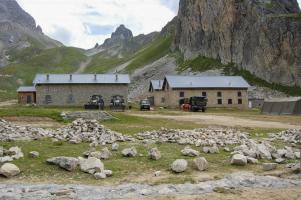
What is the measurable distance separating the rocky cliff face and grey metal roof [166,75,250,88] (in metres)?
30.4

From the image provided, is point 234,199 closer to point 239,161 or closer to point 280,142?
point 239,161

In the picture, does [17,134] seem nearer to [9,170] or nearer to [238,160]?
[9,170]

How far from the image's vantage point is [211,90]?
334 ft

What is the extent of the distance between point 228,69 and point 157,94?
1668 inches

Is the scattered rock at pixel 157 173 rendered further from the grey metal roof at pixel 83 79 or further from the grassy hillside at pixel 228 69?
the grassy hillside at pixel 228 69

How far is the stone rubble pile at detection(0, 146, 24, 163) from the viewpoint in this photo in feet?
63.6

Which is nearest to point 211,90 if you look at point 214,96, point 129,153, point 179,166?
point 214,96

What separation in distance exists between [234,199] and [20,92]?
102718 mm

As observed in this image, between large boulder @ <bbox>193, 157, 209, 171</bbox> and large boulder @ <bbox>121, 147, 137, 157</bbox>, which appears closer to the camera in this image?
large boulder @ <bbox>193, 157, 209, 171</bbox>

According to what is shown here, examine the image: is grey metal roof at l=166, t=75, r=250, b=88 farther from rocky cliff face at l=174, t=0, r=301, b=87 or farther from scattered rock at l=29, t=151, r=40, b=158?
scattered rock at l=29, t=151, r=40, b=158

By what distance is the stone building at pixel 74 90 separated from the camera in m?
91.7

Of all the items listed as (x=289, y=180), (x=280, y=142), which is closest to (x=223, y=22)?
(x=280, y=142)

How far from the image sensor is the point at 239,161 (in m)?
20.0

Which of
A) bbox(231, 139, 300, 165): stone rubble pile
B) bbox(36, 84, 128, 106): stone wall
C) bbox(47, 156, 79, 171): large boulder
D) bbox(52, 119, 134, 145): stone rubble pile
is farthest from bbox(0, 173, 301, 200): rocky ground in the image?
bbox(36, 84, 128, 106): stone wall
